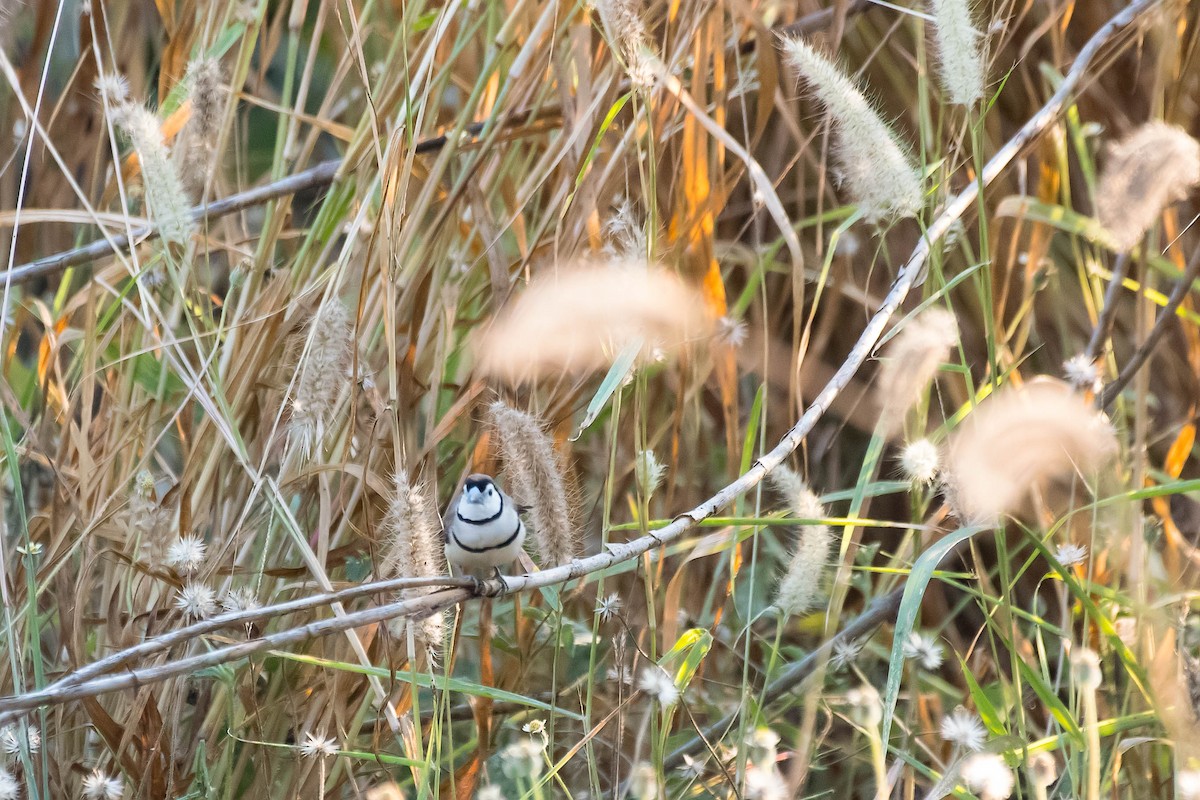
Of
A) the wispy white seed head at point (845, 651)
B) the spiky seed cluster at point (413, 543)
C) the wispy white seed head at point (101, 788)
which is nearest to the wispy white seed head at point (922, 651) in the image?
the wispy white seed head at point (845, 651)

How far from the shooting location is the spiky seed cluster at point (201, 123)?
1306mm

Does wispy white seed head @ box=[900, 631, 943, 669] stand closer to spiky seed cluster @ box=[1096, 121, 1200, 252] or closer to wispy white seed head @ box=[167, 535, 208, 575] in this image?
spiky seed cluster @ box=[1096, 121, 1200, 252]

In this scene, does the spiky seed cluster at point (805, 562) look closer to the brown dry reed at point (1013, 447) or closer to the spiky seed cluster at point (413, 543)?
the brown dry reed at point (1013, 447)

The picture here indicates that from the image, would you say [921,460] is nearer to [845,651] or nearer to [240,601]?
[845,651]

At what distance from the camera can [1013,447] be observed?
3.54ft

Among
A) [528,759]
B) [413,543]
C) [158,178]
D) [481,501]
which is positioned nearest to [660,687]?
[528,759]

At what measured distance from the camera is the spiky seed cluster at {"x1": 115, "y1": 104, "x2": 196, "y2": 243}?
1171 mm

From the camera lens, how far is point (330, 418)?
54.4 inches

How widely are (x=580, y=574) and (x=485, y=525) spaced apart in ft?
1.98

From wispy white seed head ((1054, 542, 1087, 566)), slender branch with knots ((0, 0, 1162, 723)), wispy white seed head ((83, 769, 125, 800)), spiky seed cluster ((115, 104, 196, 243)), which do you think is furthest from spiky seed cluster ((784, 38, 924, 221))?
wispy white seed head ((83, 769, 125, 800))

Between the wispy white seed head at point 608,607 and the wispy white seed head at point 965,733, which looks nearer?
the wispy white seed head at point 965,733

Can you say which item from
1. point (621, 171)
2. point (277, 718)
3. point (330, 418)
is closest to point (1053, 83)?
point (621, 171)

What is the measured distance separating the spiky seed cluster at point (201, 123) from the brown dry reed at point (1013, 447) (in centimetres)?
96

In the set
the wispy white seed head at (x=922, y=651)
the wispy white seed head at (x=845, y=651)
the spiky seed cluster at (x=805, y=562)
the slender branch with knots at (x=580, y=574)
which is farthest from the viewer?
the wispy white seed head at (x=845, y=651)
